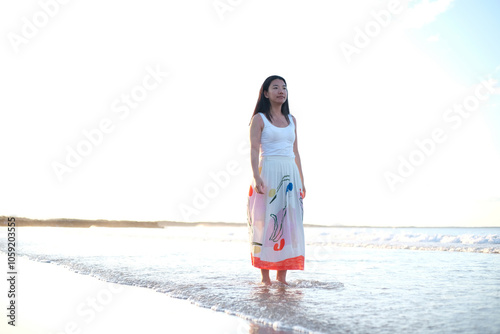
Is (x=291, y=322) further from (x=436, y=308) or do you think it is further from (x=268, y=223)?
(x=268, y=223)

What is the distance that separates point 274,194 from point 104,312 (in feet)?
5.63

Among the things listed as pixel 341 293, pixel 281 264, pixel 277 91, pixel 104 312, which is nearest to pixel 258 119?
pixel 277 91

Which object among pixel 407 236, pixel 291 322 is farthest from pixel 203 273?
pixel 407 236

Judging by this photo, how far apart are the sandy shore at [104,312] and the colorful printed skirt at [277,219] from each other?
35.9 inches

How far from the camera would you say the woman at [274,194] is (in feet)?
12.9

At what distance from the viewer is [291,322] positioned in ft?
8.34

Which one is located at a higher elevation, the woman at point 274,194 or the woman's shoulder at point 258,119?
the woman's shoulder at point 258,119

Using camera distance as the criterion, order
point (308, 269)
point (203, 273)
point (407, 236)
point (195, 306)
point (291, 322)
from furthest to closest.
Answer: point (407, 236)
point (308, 269)
point (203, 273)
point (195, 306)
point (291, 322)

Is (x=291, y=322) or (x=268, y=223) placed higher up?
(x=268, y=223)

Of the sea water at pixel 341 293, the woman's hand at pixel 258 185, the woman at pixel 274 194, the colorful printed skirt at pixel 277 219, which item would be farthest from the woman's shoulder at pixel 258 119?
the sea water at pixel 341 293

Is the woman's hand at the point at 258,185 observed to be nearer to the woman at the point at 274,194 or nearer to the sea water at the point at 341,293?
the woman at the point at 274,194

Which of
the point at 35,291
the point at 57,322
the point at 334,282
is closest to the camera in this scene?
the point at 57,322

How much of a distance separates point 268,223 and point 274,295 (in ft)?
2.40

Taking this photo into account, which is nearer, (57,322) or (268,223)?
(57,322)
